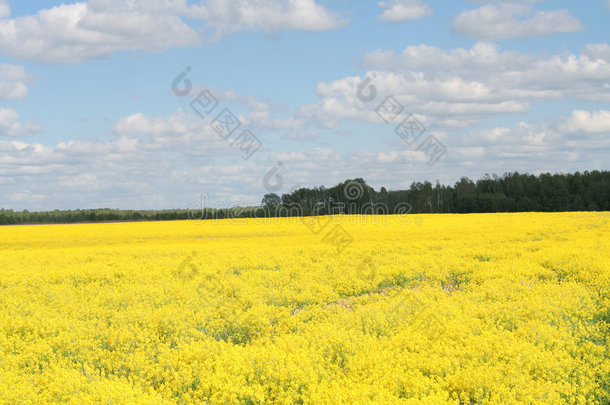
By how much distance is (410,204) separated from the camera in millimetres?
94688

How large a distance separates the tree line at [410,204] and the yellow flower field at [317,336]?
57776mm

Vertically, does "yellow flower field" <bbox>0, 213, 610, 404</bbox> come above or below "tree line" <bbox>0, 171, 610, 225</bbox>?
below

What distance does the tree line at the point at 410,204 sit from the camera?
75456 mm

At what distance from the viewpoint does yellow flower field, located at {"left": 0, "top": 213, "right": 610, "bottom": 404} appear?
5770 mm

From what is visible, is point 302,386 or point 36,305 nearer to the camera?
point 302,386

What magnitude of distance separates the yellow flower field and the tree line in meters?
57.8

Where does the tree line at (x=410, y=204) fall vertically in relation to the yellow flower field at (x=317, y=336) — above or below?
above

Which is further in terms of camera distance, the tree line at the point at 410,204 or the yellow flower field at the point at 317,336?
the tree line at the point at 410,204

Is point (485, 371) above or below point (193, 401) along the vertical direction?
above

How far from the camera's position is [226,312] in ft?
33.6

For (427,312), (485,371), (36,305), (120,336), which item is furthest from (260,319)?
(36,305)

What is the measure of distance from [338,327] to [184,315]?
3351 millimetres

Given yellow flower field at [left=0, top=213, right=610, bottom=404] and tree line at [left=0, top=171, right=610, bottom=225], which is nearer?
yellow flower field at [left=0, top=213, right=610, bottom=404]

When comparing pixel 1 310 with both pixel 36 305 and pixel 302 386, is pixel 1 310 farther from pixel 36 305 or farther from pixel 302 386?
pixel 302 386
